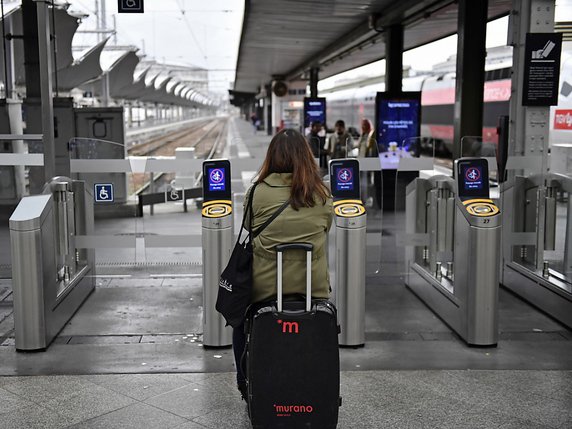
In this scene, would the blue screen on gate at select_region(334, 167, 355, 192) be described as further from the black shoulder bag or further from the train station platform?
the black shoulder bag

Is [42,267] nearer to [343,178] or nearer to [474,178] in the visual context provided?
[343,178]

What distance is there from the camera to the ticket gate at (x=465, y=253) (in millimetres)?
5641

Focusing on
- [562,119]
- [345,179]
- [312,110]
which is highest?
[312,110]

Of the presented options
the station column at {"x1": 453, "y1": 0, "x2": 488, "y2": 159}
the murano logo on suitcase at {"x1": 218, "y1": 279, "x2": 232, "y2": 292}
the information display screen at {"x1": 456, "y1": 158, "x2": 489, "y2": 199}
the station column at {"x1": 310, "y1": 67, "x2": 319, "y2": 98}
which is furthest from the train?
the murano logo on suitcase at {"x1": 218, "y1": 279, "x2": 232, "y2": 292}

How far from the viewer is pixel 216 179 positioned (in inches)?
215

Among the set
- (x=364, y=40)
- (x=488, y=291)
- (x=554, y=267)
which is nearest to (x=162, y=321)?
(x=488, y=291)

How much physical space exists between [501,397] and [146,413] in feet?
7.08

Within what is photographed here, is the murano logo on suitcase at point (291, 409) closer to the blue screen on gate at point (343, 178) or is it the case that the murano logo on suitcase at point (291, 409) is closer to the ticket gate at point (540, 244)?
the blue screen on gate at point (343, 178)

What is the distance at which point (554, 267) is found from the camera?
6922mm

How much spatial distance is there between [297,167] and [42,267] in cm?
271

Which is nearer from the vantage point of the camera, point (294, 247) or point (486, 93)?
point (294, 247)

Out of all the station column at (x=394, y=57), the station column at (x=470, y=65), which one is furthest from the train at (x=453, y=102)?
the station column at (x=470, y=65)

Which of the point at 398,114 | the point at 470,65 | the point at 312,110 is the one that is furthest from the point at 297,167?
the point at 312,110

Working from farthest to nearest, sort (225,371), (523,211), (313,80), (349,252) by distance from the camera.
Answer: (313,80) → (523,211) → (349,252) → (225,371)
